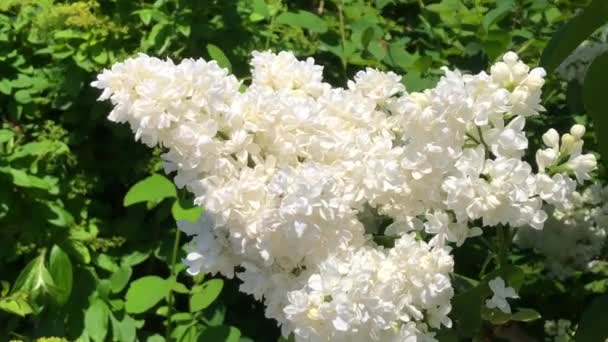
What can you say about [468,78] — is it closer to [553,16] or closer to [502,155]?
[502,155]

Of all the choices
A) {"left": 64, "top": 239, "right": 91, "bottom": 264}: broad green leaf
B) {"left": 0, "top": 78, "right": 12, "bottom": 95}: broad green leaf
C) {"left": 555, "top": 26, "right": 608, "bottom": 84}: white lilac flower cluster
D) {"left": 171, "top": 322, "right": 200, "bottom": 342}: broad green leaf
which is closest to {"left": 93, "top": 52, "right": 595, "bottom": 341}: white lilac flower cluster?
{"left": 555, "top": 26, "right": 608, "bottom": 84}: white lilac flower cluster

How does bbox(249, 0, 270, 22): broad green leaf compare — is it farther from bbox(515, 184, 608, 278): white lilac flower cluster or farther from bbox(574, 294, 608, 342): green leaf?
bbox(574, 294, 608, 342): green leaf

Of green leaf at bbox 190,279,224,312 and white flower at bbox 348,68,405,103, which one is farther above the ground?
white flower at bbox 348,68,405,103

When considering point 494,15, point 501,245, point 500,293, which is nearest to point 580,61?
point 494,15

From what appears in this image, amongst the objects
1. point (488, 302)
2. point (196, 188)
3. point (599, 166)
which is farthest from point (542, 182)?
point (599, 166)

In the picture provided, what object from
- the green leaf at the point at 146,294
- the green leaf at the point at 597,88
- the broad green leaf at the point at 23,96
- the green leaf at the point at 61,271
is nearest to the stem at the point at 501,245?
the green leaf at the point at 597,88

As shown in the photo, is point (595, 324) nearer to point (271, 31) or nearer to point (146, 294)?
point (146, 294)

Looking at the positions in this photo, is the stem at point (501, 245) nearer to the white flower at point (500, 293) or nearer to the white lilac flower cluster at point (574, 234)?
the white flower at point (500, 293)
